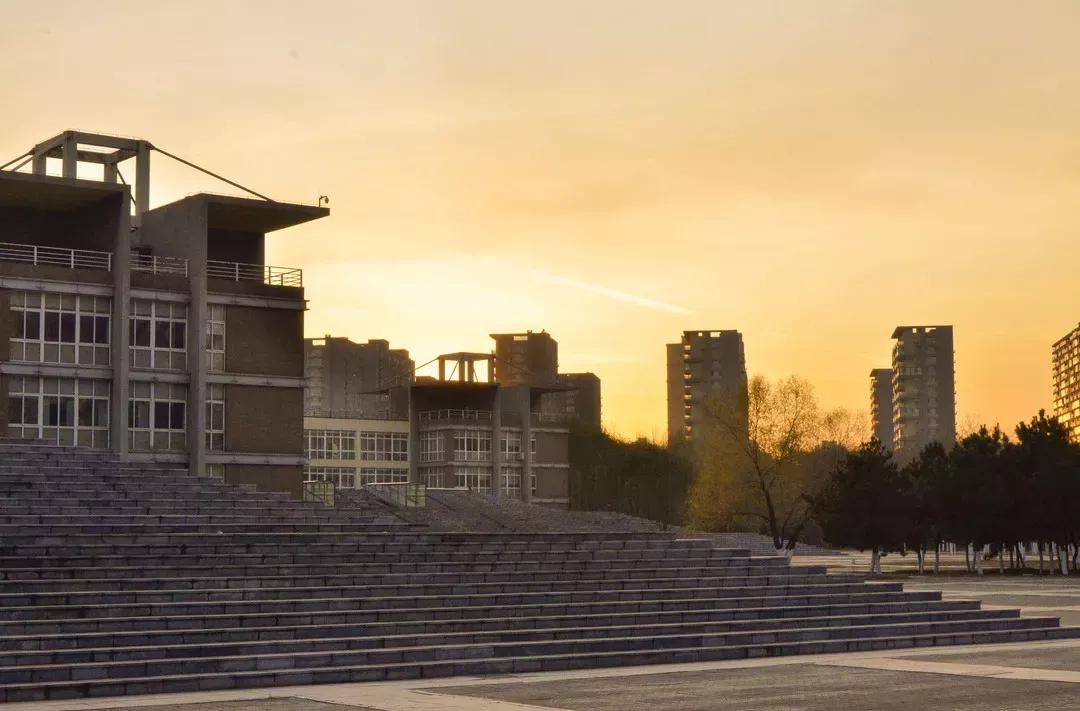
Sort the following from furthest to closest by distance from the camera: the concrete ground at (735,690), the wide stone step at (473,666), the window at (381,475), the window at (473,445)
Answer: the window at (381,475) < the window at (473,445) < the wide stone step at (473,666) < the concrete ground at (735,690)

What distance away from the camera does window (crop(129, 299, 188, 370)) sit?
167 ft

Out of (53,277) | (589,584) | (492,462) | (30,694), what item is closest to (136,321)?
(53,277)

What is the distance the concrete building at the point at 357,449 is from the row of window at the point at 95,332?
60.9 metres

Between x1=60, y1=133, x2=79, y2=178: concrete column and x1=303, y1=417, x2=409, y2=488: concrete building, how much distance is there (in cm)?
5788

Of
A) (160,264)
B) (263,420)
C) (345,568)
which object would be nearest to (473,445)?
(263,420)

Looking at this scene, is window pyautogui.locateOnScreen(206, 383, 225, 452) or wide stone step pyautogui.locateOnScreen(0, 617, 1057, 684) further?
window pyautogui.locateOnScreen(206, 383, 225, 452)

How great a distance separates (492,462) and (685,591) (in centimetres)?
8494

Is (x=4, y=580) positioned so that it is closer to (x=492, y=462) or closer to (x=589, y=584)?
(x=589, y=584)

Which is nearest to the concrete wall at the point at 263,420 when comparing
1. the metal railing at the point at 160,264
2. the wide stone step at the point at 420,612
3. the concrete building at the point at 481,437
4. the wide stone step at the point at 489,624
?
the metal railing at the point at 160,264

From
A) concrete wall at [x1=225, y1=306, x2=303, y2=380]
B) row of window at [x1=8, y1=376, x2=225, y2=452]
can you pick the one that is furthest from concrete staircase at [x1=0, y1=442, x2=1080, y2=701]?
concrete wall at [x1=225, y1=306, x2=303, y2=380]

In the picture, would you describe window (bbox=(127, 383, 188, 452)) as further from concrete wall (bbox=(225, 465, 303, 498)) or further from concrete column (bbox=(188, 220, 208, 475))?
concrete wall (bbox=(225, 465, 303, 498))

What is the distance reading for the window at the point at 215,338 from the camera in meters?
51.9

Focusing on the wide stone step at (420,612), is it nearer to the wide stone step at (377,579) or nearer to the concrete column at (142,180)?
the wide stone step at (377,579)

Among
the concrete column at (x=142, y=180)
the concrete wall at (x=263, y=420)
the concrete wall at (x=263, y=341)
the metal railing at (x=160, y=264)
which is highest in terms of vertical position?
the concrete column at (x=142, y=180)
